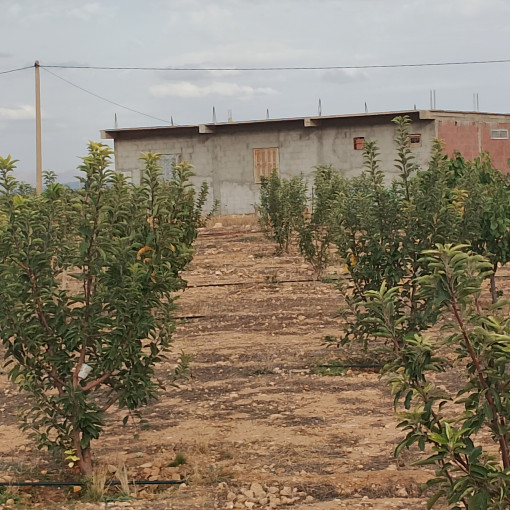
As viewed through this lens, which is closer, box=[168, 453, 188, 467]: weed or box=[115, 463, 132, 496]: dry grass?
box=[115, 463, 132, 496]: dry grass

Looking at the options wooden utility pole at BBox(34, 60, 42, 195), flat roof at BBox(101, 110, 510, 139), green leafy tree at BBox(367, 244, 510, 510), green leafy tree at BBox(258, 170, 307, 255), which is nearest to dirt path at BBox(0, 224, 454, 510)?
green leafy tree at BBox(367, 244, 510, 510)

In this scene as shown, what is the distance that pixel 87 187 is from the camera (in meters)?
5.11

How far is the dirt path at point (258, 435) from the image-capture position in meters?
5.28

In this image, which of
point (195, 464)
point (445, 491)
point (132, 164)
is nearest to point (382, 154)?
point (132, 164)

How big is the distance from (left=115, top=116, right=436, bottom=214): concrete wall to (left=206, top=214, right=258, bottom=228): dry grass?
565 millimetres

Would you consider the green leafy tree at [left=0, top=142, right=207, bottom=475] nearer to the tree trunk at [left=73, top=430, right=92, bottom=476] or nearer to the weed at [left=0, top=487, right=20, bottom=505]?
the tree trunk at [left=73, top=430, right=92, bottom=476]

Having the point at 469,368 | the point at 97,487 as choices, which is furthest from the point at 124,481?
the point at 469,368

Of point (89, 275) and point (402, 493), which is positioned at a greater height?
point (89, 275)

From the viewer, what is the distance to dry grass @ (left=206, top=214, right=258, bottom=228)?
27953mm

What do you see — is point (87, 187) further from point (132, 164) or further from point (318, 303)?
point (132, 164)

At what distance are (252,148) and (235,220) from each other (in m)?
2.58

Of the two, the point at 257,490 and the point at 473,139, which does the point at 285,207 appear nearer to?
the point at 473,139

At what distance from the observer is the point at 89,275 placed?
209 inches

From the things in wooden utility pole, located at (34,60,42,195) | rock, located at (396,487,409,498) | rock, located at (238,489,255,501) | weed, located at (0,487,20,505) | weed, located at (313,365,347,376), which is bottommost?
rock, located at (396,487,409,498)
